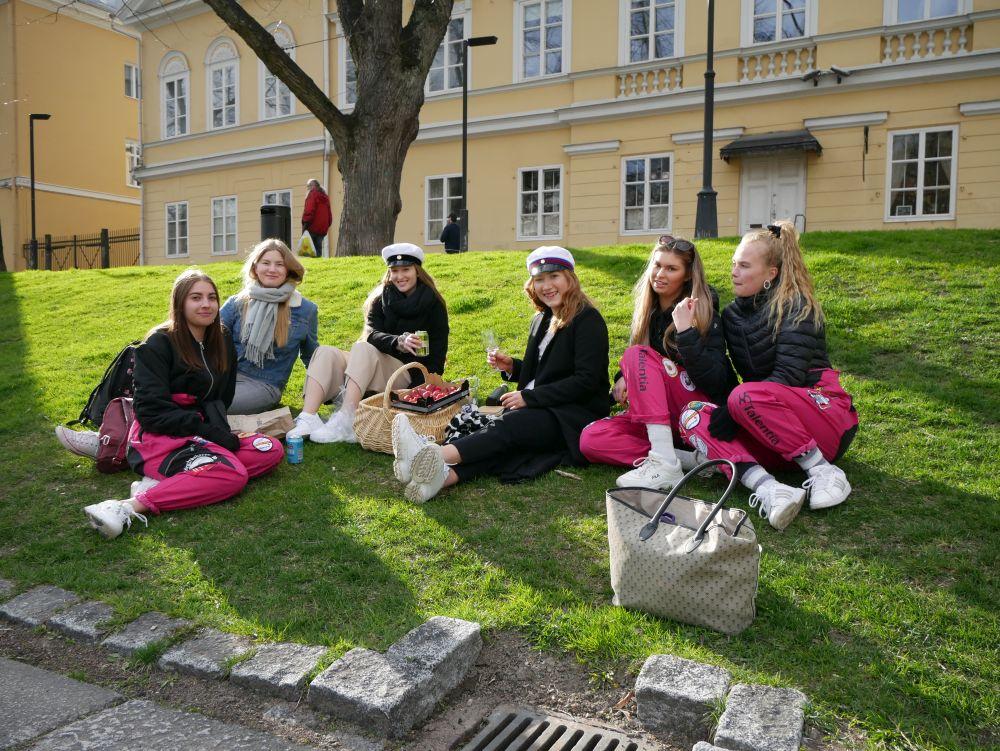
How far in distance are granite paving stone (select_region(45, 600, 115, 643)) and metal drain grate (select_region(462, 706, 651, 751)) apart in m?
1.82

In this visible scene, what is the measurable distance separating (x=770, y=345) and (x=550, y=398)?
4.46 feet

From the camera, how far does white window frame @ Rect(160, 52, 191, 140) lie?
2811 centimetres

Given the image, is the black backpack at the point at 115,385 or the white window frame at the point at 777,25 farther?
the white window frame at the point at 777,25

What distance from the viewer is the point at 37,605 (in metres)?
3.87

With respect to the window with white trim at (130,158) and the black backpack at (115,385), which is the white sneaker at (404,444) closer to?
the black backpack at (115,385)

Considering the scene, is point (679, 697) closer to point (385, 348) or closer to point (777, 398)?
point (777, 398)

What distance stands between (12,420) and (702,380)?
230 inches

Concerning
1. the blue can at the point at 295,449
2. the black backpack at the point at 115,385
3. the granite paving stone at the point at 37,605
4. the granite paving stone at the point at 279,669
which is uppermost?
the black backpack at the point at 115,385

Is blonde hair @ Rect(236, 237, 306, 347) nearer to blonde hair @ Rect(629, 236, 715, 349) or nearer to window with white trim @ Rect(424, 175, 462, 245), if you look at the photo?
blonde hair @ Rect(629, 236, 715, 349)

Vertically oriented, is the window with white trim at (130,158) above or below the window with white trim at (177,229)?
above

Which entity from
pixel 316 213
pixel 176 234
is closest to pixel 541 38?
pixel 316 213

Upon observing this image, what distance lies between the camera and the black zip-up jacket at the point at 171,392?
4.96 metres

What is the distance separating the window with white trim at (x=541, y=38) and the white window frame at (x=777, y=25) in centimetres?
444

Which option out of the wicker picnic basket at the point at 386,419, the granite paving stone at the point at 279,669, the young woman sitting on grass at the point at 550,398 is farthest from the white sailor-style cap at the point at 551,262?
the granite paving stone at the point at 279,669
